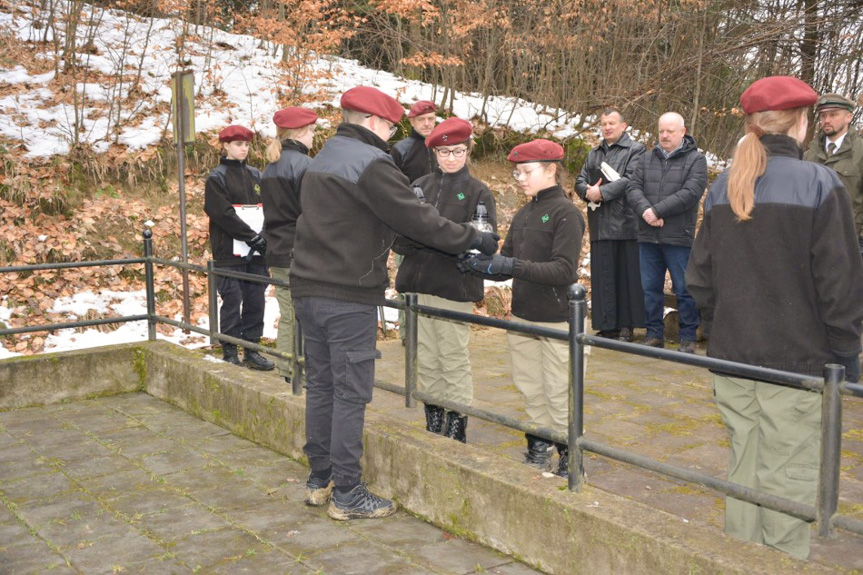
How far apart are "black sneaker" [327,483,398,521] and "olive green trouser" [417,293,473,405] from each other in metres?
1.05

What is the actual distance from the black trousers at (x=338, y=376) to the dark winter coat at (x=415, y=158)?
311 cm

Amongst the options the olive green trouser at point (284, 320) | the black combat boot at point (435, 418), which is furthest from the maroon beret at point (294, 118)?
the black combat boot at point (435, 418)

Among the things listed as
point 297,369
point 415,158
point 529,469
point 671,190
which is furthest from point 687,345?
point 529,469

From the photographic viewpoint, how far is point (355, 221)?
179 inches

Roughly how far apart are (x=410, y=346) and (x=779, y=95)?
7.99 feet

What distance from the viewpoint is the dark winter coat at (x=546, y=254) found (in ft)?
15.8

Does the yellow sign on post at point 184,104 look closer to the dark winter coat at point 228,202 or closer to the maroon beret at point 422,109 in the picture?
the dark winter coat at point 228,202

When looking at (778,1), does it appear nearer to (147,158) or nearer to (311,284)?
(147,158)

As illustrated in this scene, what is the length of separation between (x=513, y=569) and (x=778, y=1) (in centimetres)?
1427

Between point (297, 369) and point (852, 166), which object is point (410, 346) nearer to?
point (297, 369)

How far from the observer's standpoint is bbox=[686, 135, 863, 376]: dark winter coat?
3418 millimetres

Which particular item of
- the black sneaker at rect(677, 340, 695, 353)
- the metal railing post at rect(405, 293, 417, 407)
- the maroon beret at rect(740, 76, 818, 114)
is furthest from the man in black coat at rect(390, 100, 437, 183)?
the maroon beret at rect(740, 76, 818, 114)

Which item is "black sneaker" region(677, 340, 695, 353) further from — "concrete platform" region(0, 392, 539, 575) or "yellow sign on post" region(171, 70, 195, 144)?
"yellow sign on post" region(171, 70, 195, 144)

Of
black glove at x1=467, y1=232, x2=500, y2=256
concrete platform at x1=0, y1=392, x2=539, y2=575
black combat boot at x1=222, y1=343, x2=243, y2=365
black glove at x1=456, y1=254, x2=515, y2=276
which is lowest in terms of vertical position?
concrete platform at x1=0, y1=392, x2=539, y2=575
